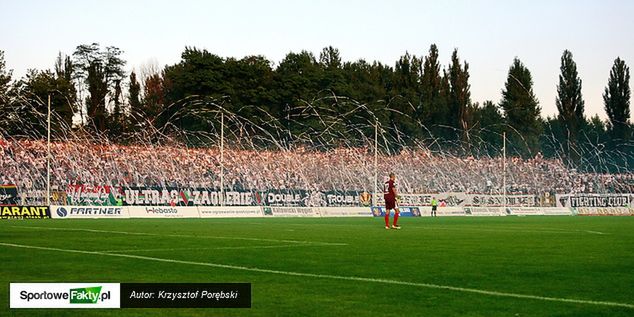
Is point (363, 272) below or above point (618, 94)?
below

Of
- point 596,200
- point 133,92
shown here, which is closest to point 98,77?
point 133,92

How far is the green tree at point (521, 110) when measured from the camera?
12238 centimetres

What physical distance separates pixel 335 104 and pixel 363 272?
333ft

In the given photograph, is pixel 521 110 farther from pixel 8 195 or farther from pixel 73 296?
pixel 73 296

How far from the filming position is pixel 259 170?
82.9 meters

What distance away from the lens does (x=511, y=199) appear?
84.6 metres

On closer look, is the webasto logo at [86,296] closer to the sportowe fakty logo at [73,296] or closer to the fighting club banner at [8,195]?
the sportowe fakty logo at [73,296]

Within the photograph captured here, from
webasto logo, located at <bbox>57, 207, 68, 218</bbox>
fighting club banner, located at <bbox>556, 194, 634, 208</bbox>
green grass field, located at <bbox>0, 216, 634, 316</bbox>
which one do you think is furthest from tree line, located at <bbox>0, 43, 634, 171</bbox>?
green grass field, located at <bbox>0, 216, 634, 316</bbox>

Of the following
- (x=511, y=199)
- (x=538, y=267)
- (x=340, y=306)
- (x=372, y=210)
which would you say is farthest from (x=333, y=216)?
(x=340, y=306)

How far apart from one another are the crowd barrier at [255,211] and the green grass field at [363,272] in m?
26.0

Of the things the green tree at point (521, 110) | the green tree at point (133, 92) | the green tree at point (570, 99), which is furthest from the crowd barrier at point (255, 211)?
the green tree at point (133, 92)

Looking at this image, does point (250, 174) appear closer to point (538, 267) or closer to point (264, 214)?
point (264, 214)

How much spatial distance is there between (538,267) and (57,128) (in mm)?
80371

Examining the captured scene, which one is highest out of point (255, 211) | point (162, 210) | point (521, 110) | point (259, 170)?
point (521, 110)
